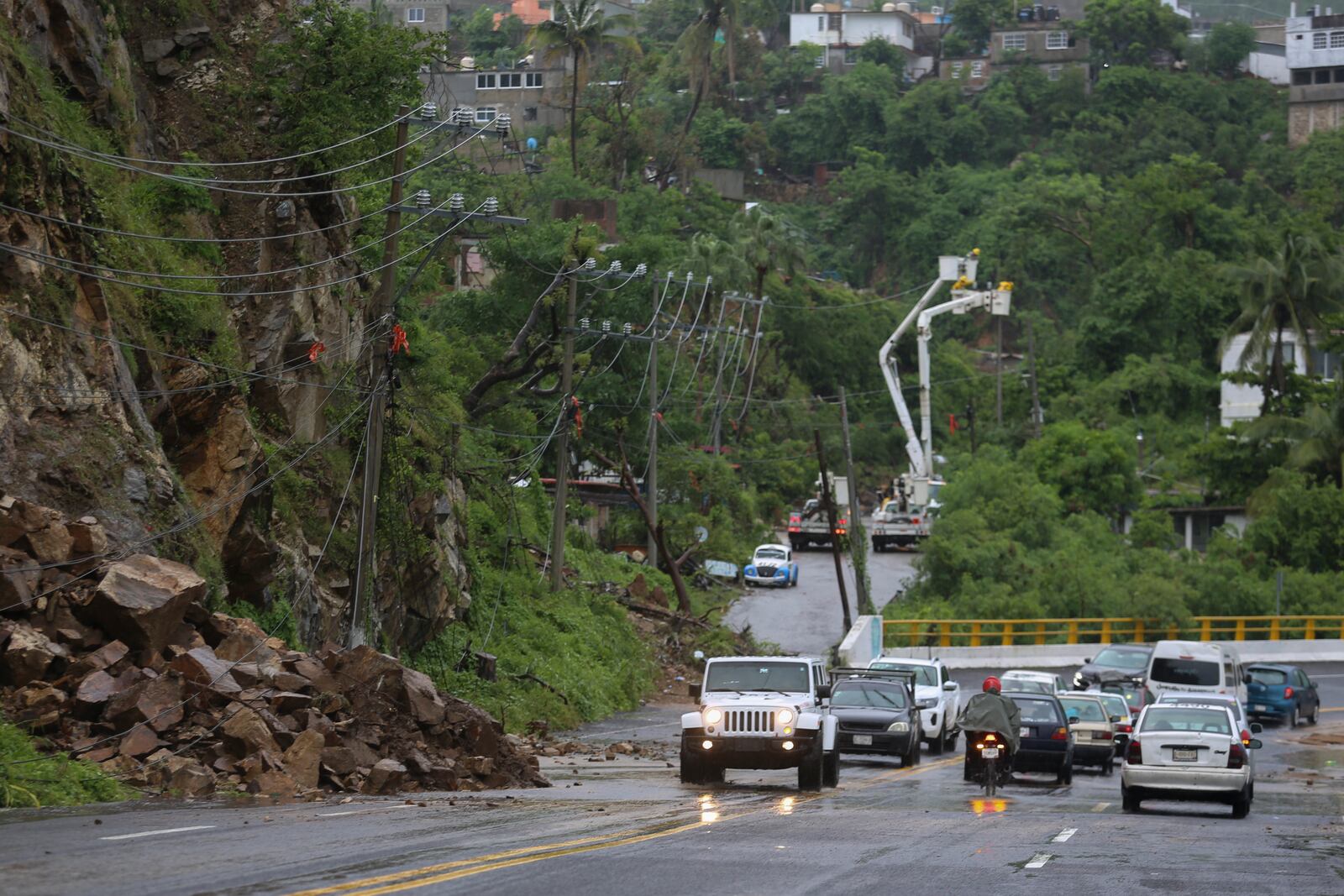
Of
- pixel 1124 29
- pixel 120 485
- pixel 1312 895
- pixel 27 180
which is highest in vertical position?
pixel 1124 29

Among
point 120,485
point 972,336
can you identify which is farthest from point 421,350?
point 972,336

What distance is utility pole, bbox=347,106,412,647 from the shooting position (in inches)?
1085

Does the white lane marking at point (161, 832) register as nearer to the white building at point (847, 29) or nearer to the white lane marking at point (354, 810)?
the white lane marking at point (354, 810)

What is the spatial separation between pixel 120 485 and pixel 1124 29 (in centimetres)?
12444

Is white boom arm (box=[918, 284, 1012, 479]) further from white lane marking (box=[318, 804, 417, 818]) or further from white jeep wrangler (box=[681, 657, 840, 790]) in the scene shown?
white lane marking (box=[318, 804, 417, 818])

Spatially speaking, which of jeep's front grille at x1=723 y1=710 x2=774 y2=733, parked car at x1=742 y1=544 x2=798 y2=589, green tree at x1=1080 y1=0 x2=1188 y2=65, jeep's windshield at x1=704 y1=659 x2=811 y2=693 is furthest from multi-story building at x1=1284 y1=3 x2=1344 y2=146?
jeep's front grille at x1=723 y1=710 x2=774 y2=733

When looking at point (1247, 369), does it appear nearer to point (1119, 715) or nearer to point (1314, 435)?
point (1314, 435)

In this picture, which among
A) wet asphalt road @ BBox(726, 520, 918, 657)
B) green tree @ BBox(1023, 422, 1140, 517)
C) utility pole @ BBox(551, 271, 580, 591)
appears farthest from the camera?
green tree @ BBox(1023, 422, 1140, 517)

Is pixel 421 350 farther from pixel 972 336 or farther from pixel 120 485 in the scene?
pixel 972 336

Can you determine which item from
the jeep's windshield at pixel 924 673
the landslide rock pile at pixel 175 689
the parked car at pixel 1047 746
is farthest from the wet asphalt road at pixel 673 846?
the jeep's windshield at pixel 924 673

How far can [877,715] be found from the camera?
30672 millimetres

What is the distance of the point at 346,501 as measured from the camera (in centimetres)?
3219

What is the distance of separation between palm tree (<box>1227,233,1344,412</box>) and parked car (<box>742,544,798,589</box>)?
21.9m

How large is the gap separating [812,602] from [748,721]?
1492 inches
